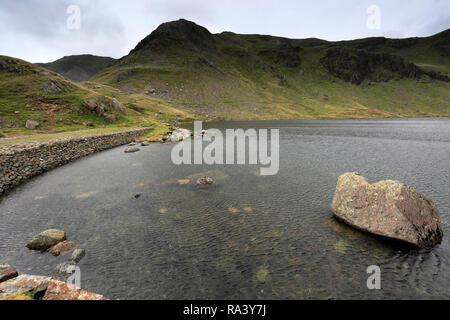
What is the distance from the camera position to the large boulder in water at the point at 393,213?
11.6 metres

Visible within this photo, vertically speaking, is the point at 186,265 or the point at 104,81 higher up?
the point at 104,81

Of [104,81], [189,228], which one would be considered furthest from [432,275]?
[104,81]

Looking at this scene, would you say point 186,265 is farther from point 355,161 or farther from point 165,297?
point 355,161

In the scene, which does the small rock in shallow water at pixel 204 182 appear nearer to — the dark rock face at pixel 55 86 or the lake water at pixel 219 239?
the lake water at pixel 219 239

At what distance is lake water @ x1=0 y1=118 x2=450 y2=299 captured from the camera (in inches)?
364

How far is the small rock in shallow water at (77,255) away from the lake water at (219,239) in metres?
0.40

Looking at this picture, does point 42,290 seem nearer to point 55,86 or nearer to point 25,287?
point 25,287

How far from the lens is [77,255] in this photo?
11102 mm

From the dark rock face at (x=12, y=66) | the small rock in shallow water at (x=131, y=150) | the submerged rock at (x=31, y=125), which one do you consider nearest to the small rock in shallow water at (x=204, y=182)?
the small rock in shallow water at (x=131, y=150)

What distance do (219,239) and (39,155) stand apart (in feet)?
107

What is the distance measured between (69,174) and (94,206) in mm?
14544

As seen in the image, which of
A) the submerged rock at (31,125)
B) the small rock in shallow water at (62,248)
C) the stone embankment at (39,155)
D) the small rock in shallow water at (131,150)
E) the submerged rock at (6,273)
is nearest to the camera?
the submerged rock at (6,273)

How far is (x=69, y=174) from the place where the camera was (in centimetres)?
2761

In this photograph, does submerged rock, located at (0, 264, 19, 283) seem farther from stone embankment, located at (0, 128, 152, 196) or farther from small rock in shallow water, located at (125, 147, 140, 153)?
small rock in shallow water, located at (125, 147, 140, 153)
